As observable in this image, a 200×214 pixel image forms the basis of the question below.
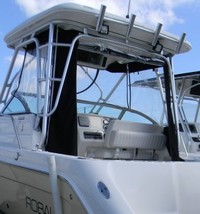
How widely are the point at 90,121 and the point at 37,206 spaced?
1395 millimetres

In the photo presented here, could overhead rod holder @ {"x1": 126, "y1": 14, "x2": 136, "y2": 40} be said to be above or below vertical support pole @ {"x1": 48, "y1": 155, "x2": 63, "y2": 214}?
above

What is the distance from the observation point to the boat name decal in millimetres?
2805

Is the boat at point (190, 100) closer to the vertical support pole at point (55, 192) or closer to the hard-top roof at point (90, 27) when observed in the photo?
the hard-top roof at point (90, 27)

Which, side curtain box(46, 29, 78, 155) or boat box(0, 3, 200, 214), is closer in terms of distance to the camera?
boat box(0, 3, 200, 214)

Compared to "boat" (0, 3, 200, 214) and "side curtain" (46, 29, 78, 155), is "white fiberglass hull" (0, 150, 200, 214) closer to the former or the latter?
"boat" (0, 3, 200, 214)

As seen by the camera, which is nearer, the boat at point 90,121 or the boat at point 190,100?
the boat at point 90,121

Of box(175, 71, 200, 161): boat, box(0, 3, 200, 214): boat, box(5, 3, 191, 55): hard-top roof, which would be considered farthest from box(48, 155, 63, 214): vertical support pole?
box(175, 71, 200, 161): boat

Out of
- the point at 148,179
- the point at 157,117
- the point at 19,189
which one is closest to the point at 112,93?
the point at 157,117

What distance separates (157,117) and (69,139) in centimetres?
147

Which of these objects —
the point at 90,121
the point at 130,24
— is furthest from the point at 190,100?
the point at 130,24

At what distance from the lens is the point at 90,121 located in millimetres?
4121

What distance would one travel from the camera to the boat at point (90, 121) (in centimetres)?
247

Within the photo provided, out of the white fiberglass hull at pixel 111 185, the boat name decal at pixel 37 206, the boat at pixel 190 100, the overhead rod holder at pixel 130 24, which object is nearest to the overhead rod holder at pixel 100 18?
the overhead rod holder at pixel 130 24

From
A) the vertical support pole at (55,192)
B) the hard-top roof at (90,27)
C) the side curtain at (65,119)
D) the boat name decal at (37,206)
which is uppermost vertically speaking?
the hard-top roof at (90,27)
